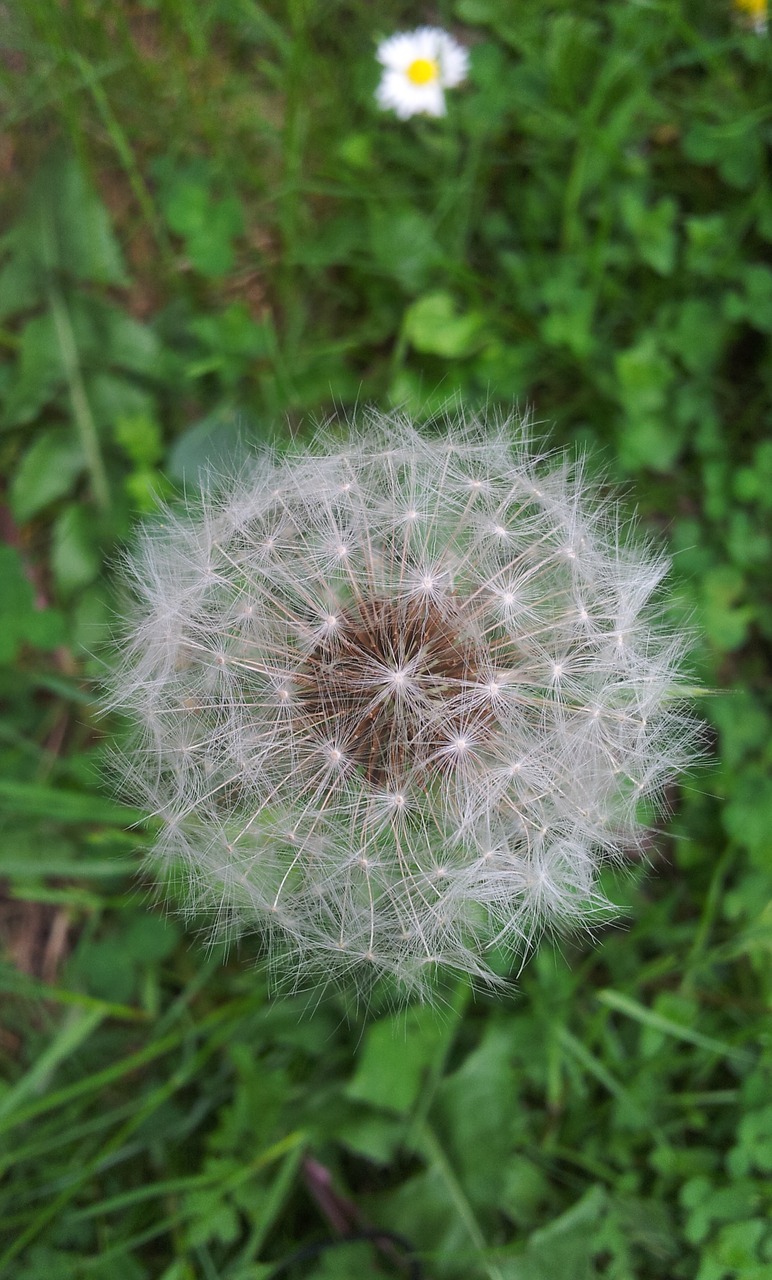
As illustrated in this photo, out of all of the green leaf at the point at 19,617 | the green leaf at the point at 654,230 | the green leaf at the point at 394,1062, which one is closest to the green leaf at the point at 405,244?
the green leaf at the point at 654,230

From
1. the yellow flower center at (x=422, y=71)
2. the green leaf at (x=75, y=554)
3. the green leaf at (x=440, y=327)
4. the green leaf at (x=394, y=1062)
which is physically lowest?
the green leaf at (x=394, y=1062)

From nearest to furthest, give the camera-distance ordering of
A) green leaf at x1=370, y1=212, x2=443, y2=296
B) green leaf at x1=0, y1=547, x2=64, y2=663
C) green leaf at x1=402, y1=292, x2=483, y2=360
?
green leaf at x1=0, y1=547, x2=64, y2=663
green leaf at x1=402, y1=292, x2=483, y2=360
green leaf at x1=370, y1=212, x2=443, y2=296

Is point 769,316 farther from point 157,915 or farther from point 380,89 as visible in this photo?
point 157,915

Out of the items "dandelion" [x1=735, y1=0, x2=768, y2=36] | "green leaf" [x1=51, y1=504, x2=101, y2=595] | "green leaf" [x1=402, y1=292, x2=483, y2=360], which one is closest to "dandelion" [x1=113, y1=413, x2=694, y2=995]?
"green leaf" [x1=402, y1=292, x2=483, y2=360]

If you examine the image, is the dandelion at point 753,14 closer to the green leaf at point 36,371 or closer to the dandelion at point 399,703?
the dandelion at point 399,703

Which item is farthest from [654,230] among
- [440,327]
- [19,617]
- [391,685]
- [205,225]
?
[19,617]

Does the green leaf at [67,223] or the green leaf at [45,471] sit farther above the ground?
the green leaf at [67,223]

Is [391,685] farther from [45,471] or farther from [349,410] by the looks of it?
[45,471]

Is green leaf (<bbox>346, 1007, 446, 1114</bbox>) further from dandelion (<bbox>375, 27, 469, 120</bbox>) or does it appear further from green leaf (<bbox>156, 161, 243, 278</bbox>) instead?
dandelion (<bbox>375, 27, 469, 120</bbox>)
